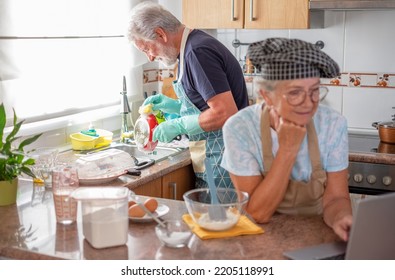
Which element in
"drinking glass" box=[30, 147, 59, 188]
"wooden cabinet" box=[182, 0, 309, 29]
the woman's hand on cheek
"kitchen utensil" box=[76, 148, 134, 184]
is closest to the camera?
the woman's hand on cheek

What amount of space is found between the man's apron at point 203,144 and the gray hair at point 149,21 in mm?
78

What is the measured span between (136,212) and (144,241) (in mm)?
148

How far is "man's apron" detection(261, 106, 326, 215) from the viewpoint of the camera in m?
1.84

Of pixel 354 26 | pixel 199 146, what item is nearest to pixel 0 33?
pixel 199 146

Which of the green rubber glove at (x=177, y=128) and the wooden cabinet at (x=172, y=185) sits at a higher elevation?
the green rubber glove at (x=177, y=128)

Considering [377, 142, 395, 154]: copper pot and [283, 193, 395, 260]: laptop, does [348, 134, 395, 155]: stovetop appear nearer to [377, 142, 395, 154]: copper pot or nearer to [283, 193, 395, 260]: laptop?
[377, 142, 395, 154]: copper pot

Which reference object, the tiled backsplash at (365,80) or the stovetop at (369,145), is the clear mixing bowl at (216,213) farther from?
the tiled backsplash at (365,80)

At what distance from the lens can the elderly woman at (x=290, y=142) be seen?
170 cm

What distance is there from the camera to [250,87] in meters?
3.73

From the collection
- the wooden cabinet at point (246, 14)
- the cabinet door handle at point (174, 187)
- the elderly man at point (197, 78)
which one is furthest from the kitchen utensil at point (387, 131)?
the cabinet door handle at point (174, 187)

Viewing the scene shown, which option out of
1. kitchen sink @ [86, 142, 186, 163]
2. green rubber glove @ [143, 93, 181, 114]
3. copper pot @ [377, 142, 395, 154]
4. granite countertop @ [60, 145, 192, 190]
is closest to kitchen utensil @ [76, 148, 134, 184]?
granite countertop @ [60, 145, 192, 190]

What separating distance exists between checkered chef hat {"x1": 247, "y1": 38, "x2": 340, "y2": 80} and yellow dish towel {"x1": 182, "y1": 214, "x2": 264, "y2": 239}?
410mm

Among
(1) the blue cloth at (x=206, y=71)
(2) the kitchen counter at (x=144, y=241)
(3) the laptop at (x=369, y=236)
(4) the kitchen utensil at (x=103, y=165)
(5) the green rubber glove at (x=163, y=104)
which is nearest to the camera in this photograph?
(3) the laptop at (x=369, y=236)
